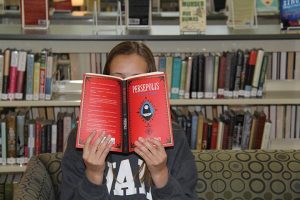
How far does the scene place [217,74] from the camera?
242 cm

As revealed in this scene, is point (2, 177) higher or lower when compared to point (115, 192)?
lower

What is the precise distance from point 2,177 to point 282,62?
173cm

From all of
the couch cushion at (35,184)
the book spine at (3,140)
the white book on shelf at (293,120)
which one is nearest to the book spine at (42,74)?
the book spine at (3,140)

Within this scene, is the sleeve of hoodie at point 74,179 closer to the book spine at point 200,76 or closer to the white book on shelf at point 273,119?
the book spine at point 200,76

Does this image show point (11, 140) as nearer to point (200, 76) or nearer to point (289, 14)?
point (200, 76)

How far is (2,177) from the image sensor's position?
2504 millimetres

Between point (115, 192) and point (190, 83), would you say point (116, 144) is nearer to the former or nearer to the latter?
point (115, 192)

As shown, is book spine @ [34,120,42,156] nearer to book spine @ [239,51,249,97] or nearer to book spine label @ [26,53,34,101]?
book spine label @ [26,53,34,101]

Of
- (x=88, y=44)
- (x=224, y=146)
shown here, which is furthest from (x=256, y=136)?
(x=88, y=44)

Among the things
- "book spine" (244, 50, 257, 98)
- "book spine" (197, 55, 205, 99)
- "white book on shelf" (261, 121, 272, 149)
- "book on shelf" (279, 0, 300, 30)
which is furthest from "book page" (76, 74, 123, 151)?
"book on shelf" (279, 0, 300, 30)

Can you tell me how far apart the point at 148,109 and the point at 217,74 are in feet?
3.85

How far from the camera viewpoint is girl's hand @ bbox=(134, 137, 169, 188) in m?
1.31

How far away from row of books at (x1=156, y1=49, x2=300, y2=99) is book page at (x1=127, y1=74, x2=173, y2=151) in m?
1.07

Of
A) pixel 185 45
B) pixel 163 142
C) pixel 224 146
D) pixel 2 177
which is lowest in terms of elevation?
pixel 2 177
